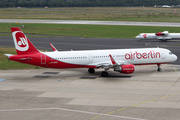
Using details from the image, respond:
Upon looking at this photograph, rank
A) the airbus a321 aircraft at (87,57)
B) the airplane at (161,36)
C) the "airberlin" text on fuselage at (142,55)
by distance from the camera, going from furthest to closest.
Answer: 1. the airplane at (161,36)
2. the "airberlin" text on fuselage at (142,55)
3. the airbus a321 aircraft at (87,57)

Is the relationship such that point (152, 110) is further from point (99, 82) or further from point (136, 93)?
point (99, 82)

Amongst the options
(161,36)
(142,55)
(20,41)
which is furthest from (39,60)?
(161,36)

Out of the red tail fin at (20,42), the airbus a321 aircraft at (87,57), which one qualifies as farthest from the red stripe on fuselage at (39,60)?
the red tail fin at (20,42)

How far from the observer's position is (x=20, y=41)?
42.3 meters

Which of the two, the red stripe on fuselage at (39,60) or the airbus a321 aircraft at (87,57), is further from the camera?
the airbus a321 aircraft at (87,57)

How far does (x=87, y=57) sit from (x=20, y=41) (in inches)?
420

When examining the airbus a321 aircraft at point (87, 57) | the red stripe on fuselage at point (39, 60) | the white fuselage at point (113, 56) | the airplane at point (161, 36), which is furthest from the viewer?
the airplane at point (161, 36)

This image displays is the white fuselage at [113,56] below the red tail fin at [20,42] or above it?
below

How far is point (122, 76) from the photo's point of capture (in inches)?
1758

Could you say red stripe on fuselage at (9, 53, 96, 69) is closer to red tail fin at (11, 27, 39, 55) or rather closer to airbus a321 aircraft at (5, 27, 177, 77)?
airbus a321 aircraft at (5, 27, 177, 77)

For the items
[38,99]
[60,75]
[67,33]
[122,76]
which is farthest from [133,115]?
[67,33]

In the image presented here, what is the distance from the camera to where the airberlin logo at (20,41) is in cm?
4202

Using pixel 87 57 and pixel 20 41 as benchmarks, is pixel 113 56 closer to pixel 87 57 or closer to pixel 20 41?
pixel 87 57

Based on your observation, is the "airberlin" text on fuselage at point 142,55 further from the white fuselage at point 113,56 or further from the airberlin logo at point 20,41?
the airberlin logo at point 20,41
